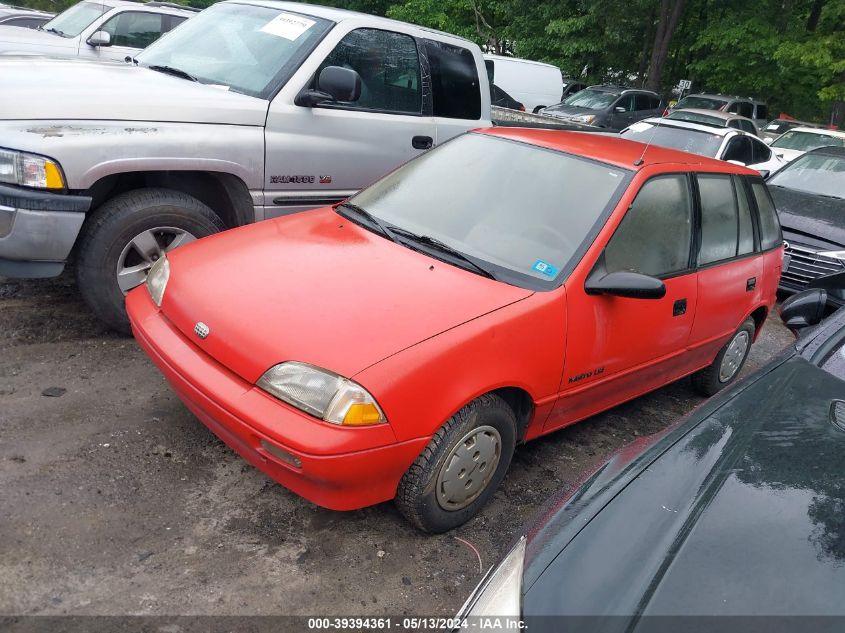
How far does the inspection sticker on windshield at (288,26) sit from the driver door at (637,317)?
2.60 meters

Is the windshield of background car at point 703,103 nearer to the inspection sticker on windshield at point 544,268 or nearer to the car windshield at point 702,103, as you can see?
the car windshield at point 702,103

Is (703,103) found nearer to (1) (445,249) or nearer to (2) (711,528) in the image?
(1) (445,249)

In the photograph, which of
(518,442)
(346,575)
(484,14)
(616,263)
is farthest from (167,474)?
(484,14)

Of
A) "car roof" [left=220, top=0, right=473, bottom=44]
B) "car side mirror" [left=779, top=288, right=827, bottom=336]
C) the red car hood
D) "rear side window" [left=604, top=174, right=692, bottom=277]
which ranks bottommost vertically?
the red car hood

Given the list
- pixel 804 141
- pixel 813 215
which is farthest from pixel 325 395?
pixel 804 141

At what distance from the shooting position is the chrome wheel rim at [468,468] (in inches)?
113

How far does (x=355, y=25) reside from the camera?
4.83 m

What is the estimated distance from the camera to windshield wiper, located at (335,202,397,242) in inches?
138

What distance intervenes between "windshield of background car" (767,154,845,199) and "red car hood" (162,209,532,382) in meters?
6.60

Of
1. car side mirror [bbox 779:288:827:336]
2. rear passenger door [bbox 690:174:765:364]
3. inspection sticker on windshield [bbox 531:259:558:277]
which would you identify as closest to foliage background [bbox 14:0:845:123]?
rear passenger door [bbox 690:174:765:364]

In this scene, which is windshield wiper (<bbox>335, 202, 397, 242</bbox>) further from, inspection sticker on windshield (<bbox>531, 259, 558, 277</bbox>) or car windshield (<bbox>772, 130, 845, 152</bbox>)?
car windshield (<bbox>772, 130, 845, 152</bbox>)

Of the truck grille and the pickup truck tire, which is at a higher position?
the pickup truck tire

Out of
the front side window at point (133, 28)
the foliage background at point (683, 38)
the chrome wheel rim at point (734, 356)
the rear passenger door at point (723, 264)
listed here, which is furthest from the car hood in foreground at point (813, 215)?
the foliage background at point (683, 38)

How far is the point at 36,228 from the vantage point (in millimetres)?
3637
